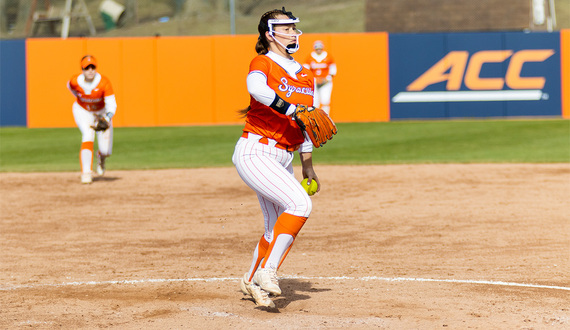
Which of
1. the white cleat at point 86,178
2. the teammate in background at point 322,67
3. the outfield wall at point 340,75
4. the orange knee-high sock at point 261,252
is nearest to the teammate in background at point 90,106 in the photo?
the white cleat at point 86,178

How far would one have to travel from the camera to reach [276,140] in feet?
18.4

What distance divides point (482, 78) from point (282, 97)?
20093 millimetres

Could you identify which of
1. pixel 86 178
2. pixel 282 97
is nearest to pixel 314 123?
pixel 282 97

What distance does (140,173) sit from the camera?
14.6 meters

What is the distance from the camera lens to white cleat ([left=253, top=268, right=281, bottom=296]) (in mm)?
5430

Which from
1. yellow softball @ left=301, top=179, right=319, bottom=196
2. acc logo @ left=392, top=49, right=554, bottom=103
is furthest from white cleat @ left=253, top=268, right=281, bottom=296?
acc logo @ left=392, top=49, right=554, bottom=103

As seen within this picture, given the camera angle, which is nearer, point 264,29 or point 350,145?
point 264,29

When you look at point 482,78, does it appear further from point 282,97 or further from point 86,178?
point 282,97

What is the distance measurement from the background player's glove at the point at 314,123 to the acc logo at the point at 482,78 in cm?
1954

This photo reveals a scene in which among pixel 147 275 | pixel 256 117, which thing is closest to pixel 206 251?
pixel 147 275

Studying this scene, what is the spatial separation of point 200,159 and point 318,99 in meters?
7.15

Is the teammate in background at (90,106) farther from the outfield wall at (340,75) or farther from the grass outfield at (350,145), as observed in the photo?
the outfield wall at (340,75)

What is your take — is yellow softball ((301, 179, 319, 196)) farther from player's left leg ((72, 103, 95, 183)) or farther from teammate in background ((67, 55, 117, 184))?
player's left leg ((72, 103, 95, 183))

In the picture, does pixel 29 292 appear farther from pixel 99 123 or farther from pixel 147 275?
pixel 99 123
